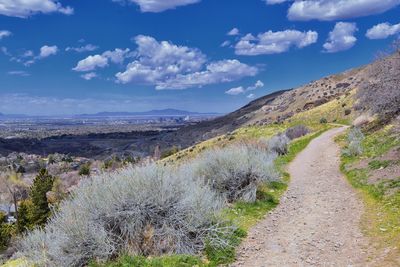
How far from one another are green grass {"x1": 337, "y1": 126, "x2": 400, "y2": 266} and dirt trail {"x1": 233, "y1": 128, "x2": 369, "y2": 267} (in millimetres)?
276

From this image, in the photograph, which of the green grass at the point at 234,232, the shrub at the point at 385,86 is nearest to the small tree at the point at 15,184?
the shrub at the point at 385,86

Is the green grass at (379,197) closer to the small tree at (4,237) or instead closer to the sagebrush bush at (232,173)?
the sagebrush bush at (232,173)

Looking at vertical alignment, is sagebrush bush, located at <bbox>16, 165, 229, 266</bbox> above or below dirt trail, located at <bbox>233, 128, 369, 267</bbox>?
above

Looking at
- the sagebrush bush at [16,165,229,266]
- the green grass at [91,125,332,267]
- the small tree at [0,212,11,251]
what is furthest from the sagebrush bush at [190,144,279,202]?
the small tree at [0,212,11,251]

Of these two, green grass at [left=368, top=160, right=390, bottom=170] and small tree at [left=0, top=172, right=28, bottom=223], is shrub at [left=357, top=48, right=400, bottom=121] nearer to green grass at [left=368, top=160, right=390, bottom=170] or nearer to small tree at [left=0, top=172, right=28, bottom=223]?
green grass at [left=368, top=160, right=390, bottom=170]

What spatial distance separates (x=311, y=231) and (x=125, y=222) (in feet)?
12.8

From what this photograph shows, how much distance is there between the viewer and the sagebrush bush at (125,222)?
7188 mm

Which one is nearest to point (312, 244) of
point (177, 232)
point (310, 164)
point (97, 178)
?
point (177, 232)

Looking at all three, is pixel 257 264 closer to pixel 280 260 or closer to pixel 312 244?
pixel 280 260

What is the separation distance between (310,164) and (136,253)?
13.6m

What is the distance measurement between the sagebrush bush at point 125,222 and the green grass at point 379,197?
296cm

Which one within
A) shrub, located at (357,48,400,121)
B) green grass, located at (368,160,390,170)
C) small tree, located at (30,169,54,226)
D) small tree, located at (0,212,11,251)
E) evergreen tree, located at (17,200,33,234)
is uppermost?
shrub, located at (357,48,400,121)

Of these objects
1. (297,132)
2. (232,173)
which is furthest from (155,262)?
(297,132)

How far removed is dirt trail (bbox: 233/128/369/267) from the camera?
7367mm
